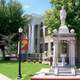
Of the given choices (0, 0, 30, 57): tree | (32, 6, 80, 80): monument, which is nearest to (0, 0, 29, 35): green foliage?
(0, 0, 30, 57): tree

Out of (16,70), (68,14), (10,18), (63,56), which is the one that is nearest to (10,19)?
(10,18)

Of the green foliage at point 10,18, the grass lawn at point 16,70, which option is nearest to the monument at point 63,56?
the grass lawn at point 16,70

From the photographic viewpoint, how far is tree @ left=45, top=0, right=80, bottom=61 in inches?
1638

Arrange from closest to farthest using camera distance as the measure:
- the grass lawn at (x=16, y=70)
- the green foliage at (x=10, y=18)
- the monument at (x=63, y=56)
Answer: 1. the grass lawn at (x=16, y=70)
2. the monument at (x=63, y=56)
3. the green foliage at (x=10, y=18)

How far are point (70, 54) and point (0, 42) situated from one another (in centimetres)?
2807

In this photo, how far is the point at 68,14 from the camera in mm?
42375

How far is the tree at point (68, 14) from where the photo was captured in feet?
136

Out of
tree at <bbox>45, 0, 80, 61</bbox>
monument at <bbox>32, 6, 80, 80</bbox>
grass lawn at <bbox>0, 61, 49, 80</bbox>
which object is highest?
tree at <bbox>45, 0, 80, 61</bbox>

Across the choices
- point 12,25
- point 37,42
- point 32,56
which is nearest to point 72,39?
point 32,56

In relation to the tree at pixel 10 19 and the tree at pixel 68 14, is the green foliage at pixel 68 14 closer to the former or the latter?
the tree at pixel 68 14

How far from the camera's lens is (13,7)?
57.2 meters

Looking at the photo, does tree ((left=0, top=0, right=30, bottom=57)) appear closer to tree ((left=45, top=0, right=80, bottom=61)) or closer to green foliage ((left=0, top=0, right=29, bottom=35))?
green foliage ((left=0, top=0, right=29, bottom=35))

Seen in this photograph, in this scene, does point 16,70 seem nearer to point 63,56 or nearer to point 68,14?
point 63,56

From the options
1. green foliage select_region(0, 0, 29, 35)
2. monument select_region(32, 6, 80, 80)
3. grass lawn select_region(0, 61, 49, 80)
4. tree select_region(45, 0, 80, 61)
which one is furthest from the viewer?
green foliage select_region(0, 0, 29, 35)
